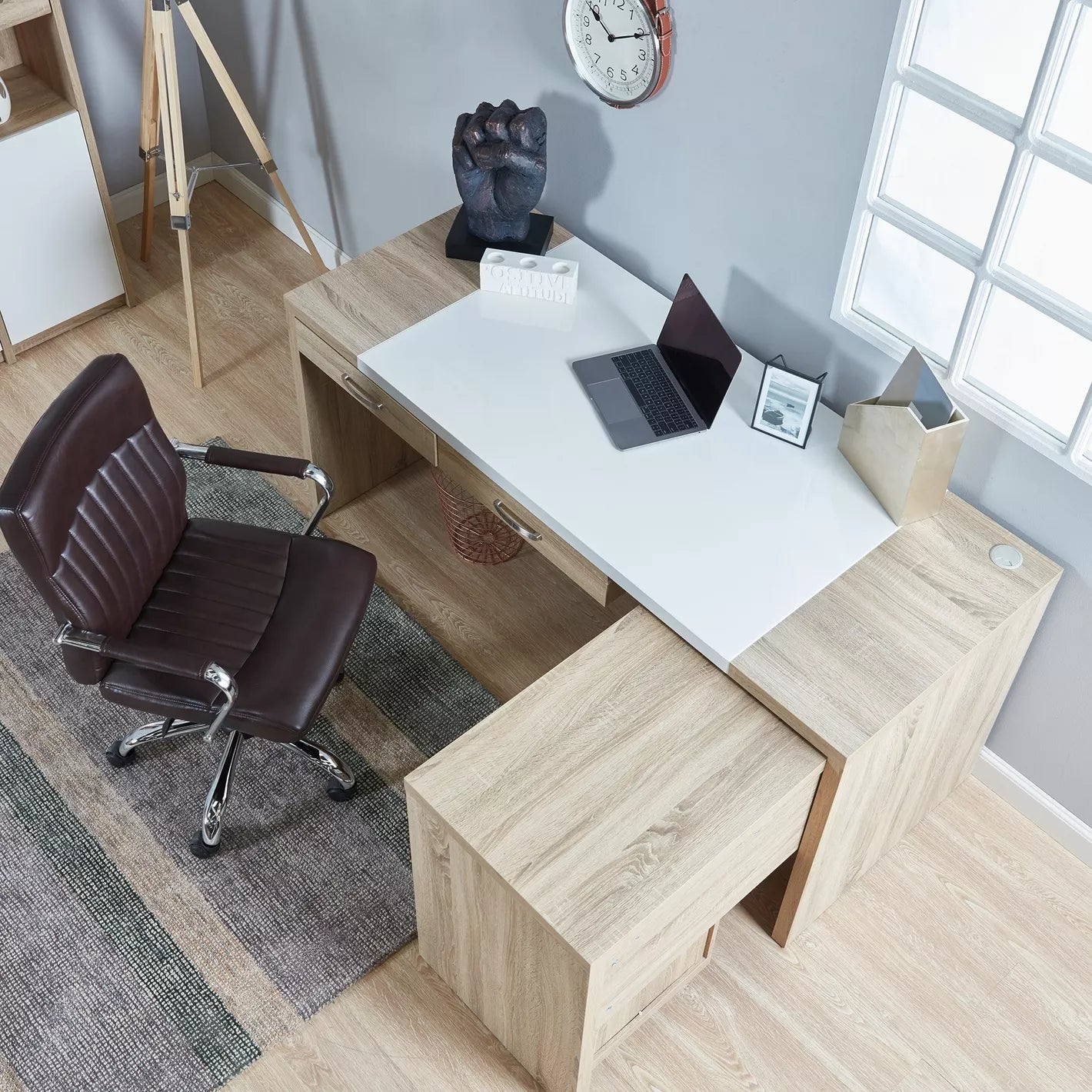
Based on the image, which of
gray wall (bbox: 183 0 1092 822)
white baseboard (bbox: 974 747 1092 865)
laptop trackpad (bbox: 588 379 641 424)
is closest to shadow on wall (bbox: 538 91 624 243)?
gray wall (bbox: 183 0 1092 822)

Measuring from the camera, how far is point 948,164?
89.4 inches

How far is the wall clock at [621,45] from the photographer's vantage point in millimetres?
2521

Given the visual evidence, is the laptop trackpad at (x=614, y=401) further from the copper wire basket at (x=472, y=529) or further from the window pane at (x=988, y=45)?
the window pane at (x=988, y=45)

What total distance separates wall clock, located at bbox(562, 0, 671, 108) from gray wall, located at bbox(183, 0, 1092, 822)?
0.14ft

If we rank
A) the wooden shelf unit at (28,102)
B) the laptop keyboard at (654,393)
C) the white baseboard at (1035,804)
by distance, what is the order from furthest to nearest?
the wooden shelf unit at (28,102), the white baseboard at (1035,804), the laptop keyboard at (654,393)

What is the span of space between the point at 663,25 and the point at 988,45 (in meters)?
0.68

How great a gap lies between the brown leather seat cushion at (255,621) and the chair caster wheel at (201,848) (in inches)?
14.0

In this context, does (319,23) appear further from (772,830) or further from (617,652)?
(772,830)

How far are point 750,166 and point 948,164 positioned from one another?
1.41 ft

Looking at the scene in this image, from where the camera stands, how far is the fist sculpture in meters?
2.77

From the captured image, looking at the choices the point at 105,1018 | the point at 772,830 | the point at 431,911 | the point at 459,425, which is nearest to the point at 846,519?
the point at 772,830

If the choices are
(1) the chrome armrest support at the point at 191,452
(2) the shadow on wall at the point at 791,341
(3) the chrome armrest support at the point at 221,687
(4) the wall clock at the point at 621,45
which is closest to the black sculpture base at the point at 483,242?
(4) the wall clock at the point at 621,45

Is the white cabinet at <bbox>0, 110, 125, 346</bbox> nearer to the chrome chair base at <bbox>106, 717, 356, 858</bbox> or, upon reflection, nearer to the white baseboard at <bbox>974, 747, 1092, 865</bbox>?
the chrome chair base at <bbox>106, 717, 356, 858</bbox>

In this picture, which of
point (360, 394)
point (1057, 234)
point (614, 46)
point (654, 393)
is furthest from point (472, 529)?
point (1057, 234)
